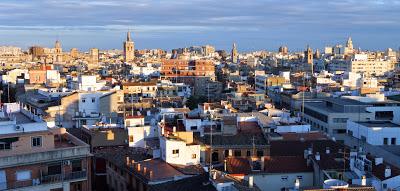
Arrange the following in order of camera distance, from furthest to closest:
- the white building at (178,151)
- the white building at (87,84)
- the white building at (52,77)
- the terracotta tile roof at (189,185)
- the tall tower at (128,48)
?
1. the tall tower at (128,48)
2. the white building at (52,77)
3. the white building at (87,84)
4. the white building at (178,151)
5. the terracotta tile roof at (189,185)

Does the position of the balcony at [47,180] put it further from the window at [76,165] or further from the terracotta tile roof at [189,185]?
the terracotta tile roof at [189,185]

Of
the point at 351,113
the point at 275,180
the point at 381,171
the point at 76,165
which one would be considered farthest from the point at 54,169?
the point at 351,113

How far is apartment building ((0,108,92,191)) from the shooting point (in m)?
21.3

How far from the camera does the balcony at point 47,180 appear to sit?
21297 millimetres

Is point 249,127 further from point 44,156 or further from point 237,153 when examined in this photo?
point 44,156

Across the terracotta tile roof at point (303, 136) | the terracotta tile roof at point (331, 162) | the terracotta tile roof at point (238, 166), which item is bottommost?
the terracotta tile roof at point (238, 166)

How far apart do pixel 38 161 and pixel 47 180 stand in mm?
783

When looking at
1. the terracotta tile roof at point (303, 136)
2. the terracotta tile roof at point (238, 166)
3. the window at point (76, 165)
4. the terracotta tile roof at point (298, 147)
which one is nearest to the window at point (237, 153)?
the terracotta tile roof at point (298, 147)

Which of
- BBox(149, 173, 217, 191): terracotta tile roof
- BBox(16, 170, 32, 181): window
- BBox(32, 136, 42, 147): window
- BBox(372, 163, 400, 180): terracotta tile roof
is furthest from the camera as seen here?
BBox(372, 163, 400, 180): terracotta tile roof

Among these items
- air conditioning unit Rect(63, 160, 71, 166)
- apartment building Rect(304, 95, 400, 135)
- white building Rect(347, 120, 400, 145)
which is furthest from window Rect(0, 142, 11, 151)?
apartment building Rect(304, 95, 400, 135)

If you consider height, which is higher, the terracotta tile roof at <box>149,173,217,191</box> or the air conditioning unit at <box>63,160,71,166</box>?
the air conditioning unit at <box>63,160,71,166</box>

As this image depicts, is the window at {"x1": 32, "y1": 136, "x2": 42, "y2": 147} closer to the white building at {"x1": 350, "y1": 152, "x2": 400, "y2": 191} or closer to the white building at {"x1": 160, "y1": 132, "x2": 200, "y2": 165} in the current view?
the white building at {"x1": 160, "y1": 132, "x2": 200, "y2": 165}

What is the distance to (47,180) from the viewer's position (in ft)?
71.7

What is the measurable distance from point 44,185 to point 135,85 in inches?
1896
